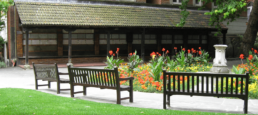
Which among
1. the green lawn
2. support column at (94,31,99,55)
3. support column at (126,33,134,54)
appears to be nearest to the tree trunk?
support column at (126,33,134,54)

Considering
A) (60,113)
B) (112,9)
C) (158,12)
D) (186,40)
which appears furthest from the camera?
(186,40)

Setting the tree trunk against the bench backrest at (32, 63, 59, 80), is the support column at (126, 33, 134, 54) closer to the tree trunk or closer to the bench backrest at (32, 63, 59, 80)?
the tree trunk

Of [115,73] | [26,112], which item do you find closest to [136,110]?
[115,73]

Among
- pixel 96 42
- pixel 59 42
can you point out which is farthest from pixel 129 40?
pixel 59 42

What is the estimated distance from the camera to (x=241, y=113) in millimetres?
7098

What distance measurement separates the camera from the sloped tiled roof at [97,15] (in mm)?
20625

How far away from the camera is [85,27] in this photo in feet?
72.2

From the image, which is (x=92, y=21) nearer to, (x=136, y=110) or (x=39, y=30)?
(x=39, y=30)

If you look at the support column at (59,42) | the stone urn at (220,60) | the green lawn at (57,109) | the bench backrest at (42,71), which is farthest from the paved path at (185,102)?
the support column at (59,42)

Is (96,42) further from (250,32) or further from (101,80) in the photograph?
(101,80)

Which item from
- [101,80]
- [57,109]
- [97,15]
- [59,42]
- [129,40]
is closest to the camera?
[57,109]

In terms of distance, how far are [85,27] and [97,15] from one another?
1565mm

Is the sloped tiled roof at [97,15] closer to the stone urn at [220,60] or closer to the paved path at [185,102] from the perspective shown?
the stone urn at [220,60]

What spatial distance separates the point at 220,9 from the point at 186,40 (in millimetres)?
9257
